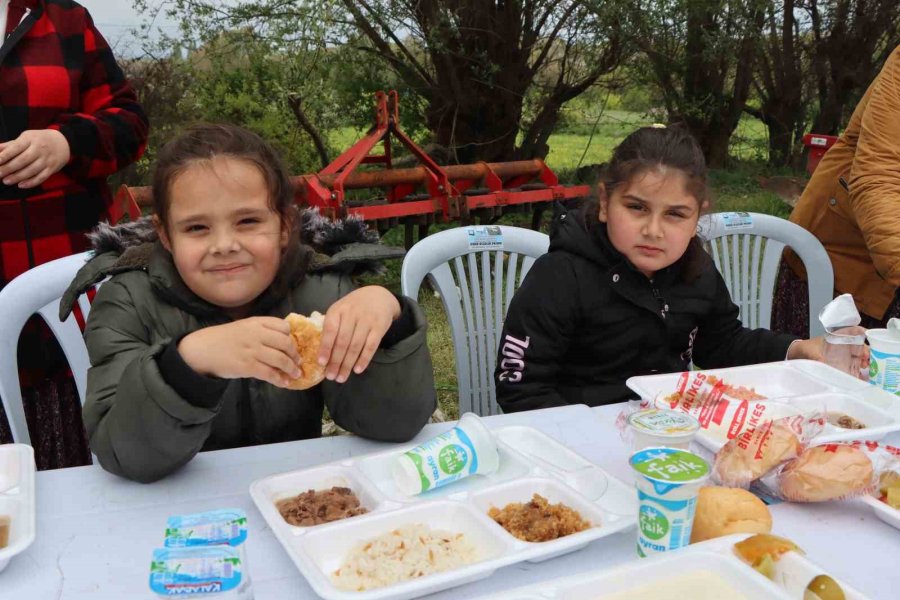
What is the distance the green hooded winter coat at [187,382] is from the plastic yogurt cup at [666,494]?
24.0 inches

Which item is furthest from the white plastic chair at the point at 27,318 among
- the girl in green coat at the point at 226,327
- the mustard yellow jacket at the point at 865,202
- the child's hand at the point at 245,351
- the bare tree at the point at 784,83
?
the bare tree at the point at 784,83

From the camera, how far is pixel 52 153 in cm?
204

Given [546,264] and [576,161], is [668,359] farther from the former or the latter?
[576,161]

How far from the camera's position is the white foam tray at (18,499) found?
3.74 ft

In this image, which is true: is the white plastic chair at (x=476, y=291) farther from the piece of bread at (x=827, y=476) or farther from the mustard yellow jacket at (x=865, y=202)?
the piece of bread at (x=827, y=476)

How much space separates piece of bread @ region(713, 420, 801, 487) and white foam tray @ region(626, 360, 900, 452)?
0.47 ft

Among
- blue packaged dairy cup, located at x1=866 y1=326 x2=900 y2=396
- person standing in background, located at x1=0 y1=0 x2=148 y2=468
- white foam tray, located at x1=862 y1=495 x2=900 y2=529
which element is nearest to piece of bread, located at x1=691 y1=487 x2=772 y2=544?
white foam tray, located at x1=862 y1=495 x2=900 y2=529

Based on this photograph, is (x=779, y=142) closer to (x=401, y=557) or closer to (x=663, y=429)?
(x=663, y=429)

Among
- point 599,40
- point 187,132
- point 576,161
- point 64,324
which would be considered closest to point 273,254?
point 187,132

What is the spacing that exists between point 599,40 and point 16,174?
5524 millimetres

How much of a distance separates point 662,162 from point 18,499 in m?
1.66

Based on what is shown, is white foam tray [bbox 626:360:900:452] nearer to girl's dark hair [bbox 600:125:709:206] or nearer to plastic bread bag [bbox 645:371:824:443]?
plastic bread bag [bbox 645:371:824:443]

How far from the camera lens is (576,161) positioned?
8.40 m

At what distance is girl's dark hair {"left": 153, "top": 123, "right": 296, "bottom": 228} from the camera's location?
5.43 feet
